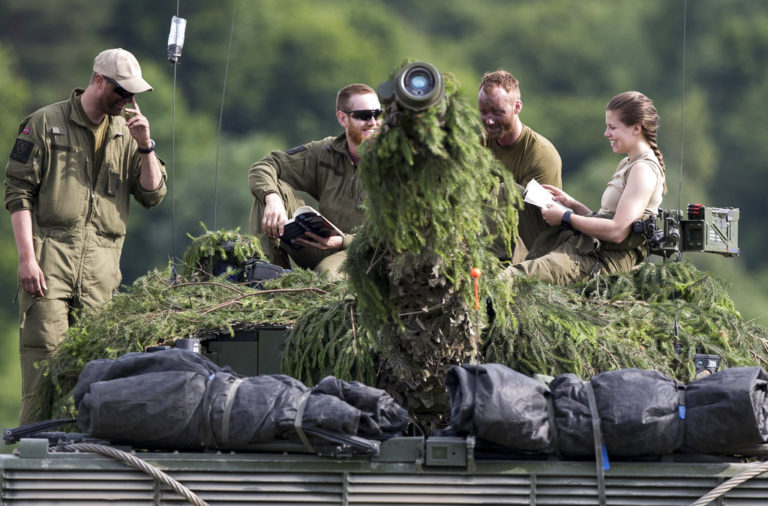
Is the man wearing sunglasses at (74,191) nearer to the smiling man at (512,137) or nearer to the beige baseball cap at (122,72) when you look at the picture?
the beige baseball cap at (122,72)

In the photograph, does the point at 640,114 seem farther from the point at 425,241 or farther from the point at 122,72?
the point at 122,72

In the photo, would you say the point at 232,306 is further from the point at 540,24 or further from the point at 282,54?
the point at 540,24


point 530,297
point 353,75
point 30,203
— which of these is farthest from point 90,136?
point 353,75

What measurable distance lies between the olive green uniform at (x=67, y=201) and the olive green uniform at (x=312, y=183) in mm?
493

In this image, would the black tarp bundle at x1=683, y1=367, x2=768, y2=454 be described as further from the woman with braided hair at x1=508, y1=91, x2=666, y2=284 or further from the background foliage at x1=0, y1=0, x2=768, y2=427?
the background foliage at x1=0, y1=0, x2=768, y2=427

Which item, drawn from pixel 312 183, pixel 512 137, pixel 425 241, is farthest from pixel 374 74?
pixel 425 241

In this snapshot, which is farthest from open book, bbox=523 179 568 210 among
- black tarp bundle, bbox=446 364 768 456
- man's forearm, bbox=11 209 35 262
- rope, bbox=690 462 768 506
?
man's forearm, bbox=11 209 35 262

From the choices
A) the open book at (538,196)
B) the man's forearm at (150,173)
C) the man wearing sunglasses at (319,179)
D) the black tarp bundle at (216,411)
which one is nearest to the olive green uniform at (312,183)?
the man wearing sunglasses at (319,179)

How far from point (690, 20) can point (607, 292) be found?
25.7 metres

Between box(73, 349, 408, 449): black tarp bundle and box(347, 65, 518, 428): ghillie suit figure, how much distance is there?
51 centimetres

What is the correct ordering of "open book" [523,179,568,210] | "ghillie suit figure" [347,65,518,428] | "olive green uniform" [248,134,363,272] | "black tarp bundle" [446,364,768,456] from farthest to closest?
1. "olive green uniform" [248,134,363,272]
2. "open book" [523,179,568,210]
3. "ghillie suit figure" [347,65,518,428]
4. "black tarp bundle" [446,364,768,456]

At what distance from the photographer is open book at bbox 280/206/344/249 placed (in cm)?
563

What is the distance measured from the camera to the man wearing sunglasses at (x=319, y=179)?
6117mm

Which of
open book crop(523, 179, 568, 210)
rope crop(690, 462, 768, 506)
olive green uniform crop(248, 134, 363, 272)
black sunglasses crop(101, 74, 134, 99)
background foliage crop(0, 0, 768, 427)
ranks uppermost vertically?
background foliage crop(0, 0, 768, 427)
